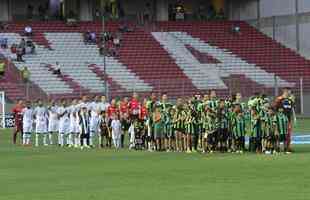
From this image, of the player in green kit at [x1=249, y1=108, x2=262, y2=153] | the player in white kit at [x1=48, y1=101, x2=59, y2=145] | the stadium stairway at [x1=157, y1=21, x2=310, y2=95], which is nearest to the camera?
the player in green kit at [x1=249, y1=108, x2=262, y2=153]

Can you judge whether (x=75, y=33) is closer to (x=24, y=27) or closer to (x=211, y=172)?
(x=24, y=27)

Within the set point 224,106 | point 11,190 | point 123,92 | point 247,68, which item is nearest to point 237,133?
point 224,106

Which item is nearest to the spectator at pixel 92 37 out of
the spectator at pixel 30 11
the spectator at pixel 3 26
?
the spectator at pixel 30 11

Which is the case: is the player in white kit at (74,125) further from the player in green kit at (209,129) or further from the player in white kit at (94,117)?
the player in green kit at (209,129)

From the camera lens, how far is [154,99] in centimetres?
3275

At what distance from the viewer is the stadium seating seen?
55688mm

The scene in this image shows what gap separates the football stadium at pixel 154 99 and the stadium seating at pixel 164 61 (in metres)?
0.10

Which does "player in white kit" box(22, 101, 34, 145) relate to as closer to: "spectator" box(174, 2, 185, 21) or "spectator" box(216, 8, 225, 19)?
"spectator" box(174, 2, 185, 21)

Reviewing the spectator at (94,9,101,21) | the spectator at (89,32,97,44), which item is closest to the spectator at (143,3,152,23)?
the spectator at (94,9,101,21)

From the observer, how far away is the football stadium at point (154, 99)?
63.7 feet

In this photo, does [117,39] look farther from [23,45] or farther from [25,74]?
[25,74]

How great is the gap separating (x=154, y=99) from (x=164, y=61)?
29.6m

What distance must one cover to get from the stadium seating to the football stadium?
0.34ft

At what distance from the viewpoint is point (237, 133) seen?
28.8m
